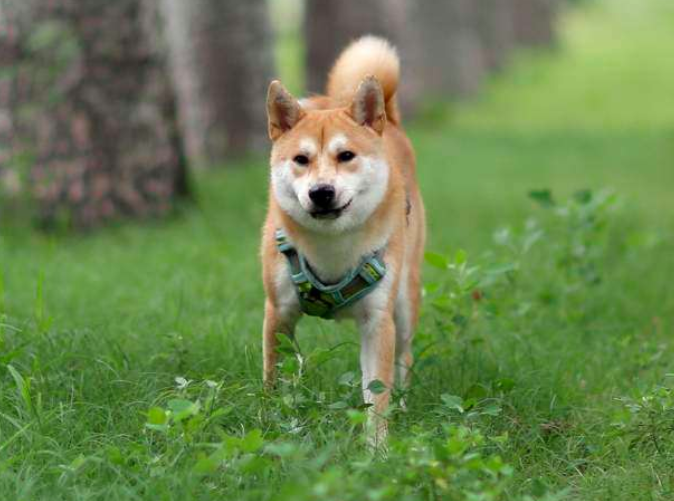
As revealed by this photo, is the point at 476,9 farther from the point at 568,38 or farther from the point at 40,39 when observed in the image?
the point at 40,39

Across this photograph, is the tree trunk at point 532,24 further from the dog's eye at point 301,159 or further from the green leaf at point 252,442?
the green leaf at point 252,442

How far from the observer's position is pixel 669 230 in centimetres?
943

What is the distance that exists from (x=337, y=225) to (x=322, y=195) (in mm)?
198

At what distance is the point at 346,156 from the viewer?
4.48 m

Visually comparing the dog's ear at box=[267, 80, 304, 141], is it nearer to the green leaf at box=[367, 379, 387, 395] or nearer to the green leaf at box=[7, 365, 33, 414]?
the green leaf at box=[367, 379, 387, 395]

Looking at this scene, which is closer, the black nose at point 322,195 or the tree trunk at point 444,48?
the black nose at point 322,195

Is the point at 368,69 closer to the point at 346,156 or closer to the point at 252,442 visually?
the point at 346,156

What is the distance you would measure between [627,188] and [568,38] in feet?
80.2

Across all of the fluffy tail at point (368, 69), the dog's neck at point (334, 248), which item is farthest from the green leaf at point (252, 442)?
the fluffy tail at point (368, 69)

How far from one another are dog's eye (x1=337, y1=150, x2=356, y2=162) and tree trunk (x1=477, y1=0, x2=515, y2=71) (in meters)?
22.1

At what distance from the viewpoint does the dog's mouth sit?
438 cm

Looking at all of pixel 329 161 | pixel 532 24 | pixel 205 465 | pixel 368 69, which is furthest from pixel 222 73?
pixel 532 24

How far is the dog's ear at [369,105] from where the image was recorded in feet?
15.0

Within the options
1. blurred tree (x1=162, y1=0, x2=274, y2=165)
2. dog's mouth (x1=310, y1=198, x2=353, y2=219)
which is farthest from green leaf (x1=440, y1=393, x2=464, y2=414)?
blurred tree (x1=162, y1=0, x2=274, y2=165)
